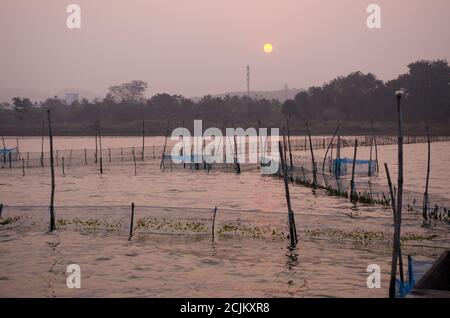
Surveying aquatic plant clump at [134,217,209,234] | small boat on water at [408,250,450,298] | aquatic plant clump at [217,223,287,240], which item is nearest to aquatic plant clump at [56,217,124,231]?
aquatic plant clump at [134,217,209,234]

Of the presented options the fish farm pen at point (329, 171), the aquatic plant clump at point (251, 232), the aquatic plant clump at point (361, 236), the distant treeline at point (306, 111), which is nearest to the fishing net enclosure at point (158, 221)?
the aquatic plant clump at point (251, 232)

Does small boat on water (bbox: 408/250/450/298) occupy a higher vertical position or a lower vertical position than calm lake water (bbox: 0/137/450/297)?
higher

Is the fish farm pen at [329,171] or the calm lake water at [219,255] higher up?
the fish farm pen at [329,171]

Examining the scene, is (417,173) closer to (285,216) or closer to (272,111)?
(285,216)

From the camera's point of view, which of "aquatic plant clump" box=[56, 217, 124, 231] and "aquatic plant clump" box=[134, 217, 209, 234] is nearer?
"aquatic plant clump" box=[134, 217, 209, 234]

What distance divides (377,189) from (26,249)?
15.4 m

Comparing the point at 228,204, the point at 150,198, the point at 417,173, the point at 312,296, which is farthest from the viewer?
the point at 417,173

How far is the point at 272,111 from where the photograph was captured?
112 meters

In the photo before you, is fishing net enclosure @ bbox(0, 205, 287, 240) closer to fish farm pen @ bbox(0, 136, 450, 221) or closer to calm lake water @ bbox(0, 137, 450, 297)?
calm lake water @ bbox(0, 137, 450, 297)

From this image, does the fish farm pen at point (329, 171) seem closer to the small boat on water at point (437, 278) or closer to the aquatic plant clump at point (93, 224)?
the small boat on water at point (437, 278)

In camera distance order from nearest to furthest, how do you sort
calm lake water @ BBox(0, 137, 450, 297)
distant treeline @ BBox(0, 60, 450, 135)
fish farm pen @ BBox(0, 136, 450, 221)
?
calm lake water @ BBox(0, 137, 450, 297)
fish farm pen @ BBox(0, 136, 450, 221)
distant treeline @ BBox(0, 60, 450, 135)

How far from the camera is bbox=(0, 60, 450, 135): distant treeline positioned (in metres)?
93.6


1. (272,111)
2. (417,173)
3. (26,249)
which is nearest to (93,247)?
(26,249)

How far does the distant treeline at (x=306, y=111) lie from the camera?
9356cm
